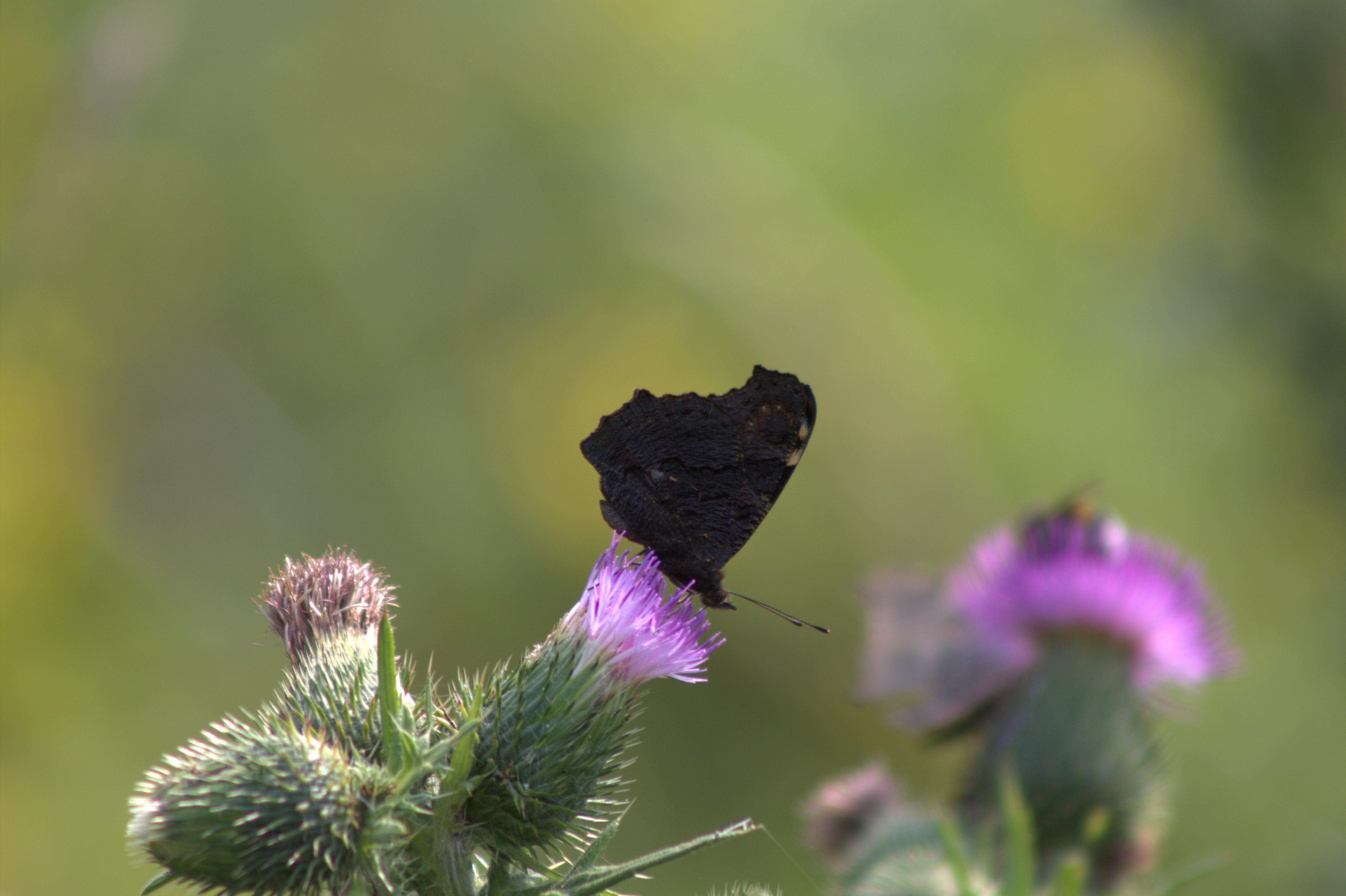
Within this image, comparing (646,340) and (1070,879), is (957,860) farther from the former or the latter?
(646,340)

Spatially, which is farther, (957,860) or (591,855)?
(957,860)

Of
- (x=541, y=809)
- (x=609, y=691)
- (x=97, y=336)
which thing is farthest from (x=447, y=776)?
(x=97, y=336)

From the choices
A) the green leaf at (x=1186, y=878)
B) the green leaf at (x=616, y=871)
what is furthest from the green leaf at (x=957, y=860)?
the green leaf at (x=616, y=871)

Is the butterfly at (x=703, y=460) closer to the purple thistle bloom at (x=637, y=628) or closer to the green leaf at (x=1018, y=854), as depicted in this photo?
the purple thistle bloom at (x=637, y=628)

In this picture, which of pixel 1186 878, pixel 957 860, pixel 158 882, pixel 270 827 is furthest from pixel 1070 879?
pixel 158 882

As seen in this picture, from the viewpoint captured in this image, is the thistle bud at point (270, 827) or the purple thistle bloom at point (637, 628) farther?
the purple thistle bloom at point (637, 628)

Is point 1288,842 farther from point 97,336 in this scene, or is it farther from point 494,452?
point 97,336

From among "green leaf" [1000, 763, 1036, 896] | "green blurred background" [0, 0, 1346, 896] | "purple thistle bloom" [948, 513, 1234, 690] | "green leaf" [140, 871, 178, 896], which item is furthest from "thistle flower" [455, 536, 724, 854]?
"green blurred background" [0, 0, 1346, 896]

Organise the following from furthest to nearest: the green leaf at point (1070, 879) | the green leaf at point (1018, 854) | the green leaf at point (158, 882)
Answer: the green leaf at point (1018, 854) → the green leaf at point (1070, 879) → the green leaf at point (158, 882)
